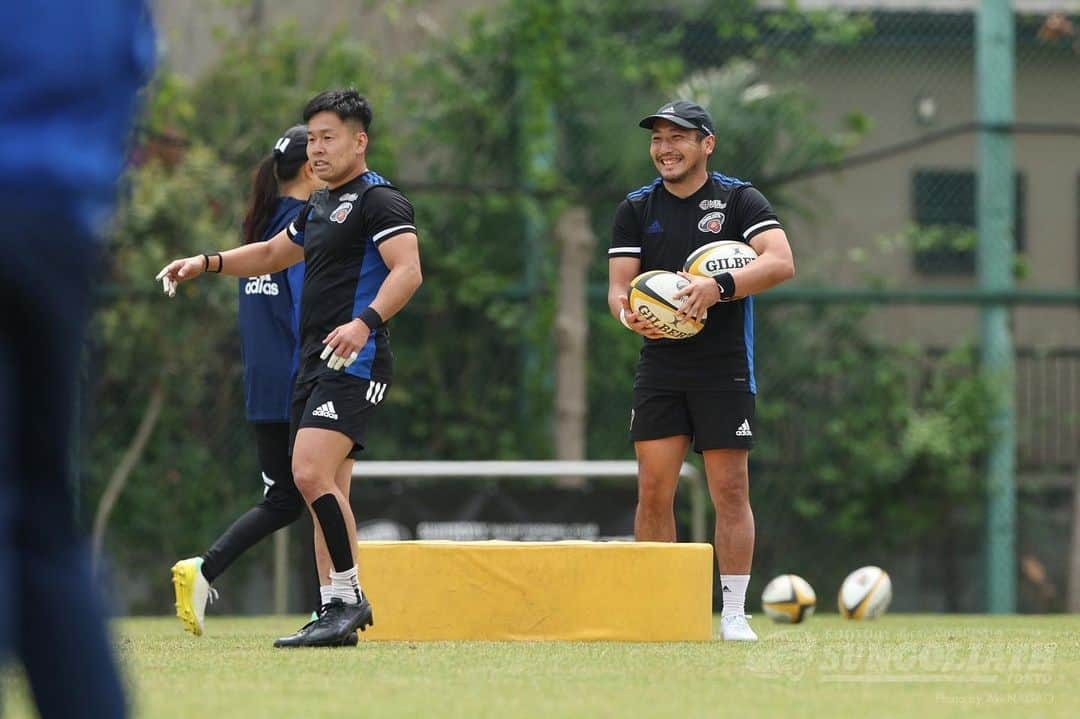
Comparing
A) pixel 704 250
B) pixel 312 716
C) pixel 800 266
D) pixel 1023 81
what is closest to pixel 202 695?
pixel 312 716

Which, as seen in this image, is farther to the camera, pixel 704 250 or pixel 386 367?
pixel 704 250

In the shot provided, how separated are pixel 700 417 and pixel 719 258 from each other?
61 centimetres

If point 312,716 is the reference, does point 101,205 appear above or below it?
above

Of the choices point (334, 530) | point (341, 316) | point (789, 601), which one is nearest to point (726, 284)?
point (341, 316)

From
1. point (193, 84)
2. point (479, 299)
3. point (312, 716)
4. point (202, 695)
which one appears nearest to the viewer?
point (312, 716)

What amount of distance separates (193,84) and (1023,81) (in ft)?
18.8

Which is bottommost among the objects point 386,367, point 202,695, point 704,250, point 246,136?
point 202,695

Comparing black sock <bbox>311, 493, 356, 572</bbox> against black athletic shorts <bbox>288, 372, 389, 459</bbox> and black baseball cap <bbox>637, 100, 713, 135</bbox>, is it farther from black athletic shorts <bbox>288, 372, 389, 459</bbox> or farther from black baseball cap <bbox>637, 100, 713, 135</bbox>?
black baseball cap <bbox>637, 100, 713, 135</bbox>

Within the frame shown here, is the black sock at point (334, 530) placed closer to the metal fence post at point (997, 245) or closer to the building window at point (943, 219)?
the metal fence post at point (997, 245)

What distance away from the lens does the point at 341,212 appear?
632 cm

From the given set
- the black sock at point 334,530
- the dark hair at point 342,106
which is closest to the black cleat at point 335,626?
the black sock at point 334,530

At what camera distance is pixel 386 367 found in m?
6.32

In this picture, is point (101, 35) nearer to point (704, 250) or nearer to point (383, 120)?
point (704, 250)

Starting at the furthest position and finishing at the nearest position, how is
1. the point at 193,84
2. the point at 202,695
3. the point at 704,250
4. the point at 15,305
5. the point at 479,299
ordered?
1. the point at 193,84
2. the point at 479,299
3. the point at 704,250
4. the point at 202,695
5. the point at 15,305
